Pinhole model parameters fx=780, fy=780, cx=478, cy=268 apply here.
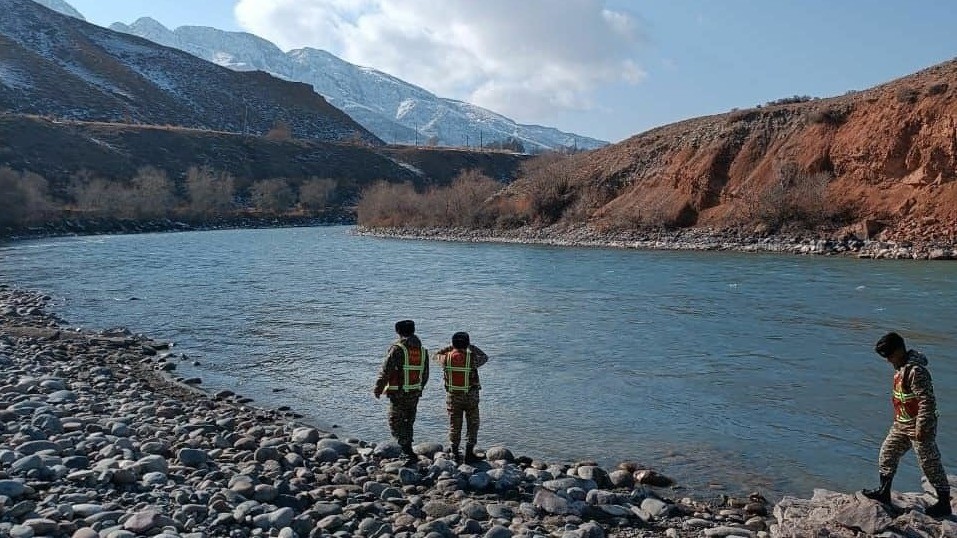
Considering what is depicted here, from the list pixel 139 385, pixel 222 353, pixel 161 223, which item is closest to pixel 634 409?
pixel 139 385

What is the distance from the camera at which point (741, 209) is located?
4997 centimetres

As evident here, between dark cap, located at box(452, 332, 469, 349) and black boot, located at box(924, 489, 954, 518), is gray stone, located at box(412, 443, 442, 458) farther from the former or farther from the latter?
black boot, located at box(924, 489, 954, 518)

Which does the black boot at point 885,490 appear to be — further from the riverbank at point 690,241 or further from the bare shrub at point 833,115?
the bare shrub at point 833,115

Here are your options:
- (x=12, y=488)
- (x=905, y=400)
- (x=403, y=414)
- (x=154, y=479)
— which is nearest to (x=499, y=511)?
(x=403, y=414)

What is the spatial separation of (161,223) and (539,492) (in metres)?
77.6

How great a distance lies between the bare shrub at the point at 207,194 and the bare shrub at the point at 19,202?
61.7 ft

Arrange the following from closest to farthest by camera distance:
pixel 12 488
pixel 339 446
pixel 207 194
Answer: pixel 12 488 < pixel 339 446 < pixel 207 194

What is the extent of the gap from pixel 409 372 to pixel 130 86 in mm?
151311

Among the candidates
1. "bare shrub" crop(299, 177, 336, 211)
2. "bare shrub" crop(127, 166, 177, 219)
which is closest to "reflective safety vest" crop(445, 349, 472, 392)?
"bare shrub" crop(127, 166, 177, 219)

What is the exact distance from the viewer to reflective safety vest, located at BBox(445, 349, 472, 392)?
29.2ft

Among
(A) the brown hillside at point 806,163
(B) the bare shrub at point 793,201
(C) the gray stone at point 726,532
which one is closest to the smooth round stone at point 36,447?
(C) the gray stone at point 726,532

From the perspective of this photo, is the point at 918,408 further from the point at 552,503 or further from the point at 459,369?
the point at 459,369

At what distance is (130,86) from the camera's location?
467 feet

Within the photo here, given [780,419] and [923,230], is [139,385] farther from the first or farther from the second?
[923,230]
